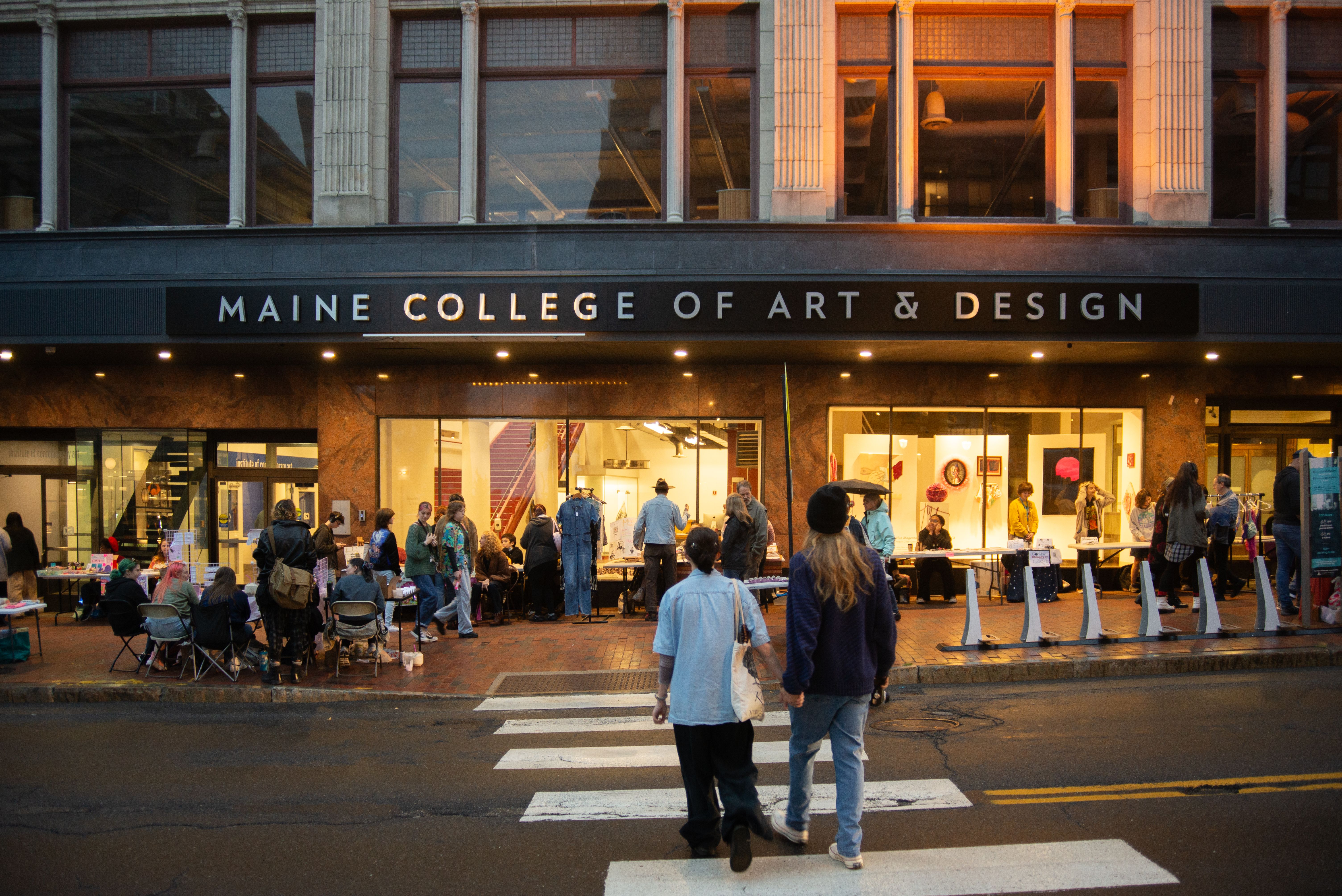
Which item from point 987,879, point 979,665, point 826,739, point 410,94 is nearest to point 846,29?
point 410,94

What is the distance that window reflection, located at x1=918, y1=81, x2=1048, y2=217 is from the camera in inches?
559

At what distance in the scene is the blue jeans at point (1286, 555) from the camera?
1166 centimetres

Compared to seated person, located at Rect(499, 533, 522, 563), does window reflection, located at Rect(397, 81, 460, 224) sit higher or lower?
higher

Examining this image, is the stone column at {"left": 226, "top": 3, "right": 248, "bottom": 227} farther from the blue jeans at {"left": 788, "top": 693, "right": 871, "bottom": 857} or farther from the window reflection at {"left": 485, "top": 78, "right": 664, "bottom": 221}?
the blue jeans at {"left": 788, "top": 693, "right": 871, "bottom": 857}

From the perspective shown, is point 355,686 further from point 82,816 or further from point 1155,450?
point 1155,450

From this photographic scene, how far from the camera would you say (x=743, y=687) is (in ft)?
14.8

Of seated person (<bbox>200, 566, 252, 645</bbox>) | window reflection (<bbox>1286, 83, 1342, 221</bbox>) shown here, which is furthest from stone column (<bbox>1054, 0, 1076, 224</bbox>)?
seated person (<bbox>200, 566, 252, 645</bbox>)

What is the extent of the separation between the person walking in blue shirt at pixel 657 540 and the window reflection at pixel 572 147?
15.5 feet

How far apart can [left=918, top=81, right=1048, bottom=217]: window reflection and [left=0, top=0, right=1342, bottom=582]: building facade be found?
0.16 ft

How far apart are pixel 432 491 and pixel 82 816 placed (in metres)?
10.1

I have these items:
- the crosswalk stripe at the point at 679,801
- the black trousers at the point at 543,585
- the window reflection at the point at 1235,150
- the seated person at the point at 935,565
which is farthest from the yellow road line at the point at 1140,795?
the window reflection at the point at 1235,150

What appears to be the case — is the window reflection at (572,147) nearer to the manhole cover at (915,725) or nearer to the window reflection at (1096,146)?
the window reflection at (1096,146)

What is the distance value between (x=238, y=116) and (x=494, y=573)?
8.44 m

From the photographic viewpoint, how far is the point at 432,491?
15625 millimetres
